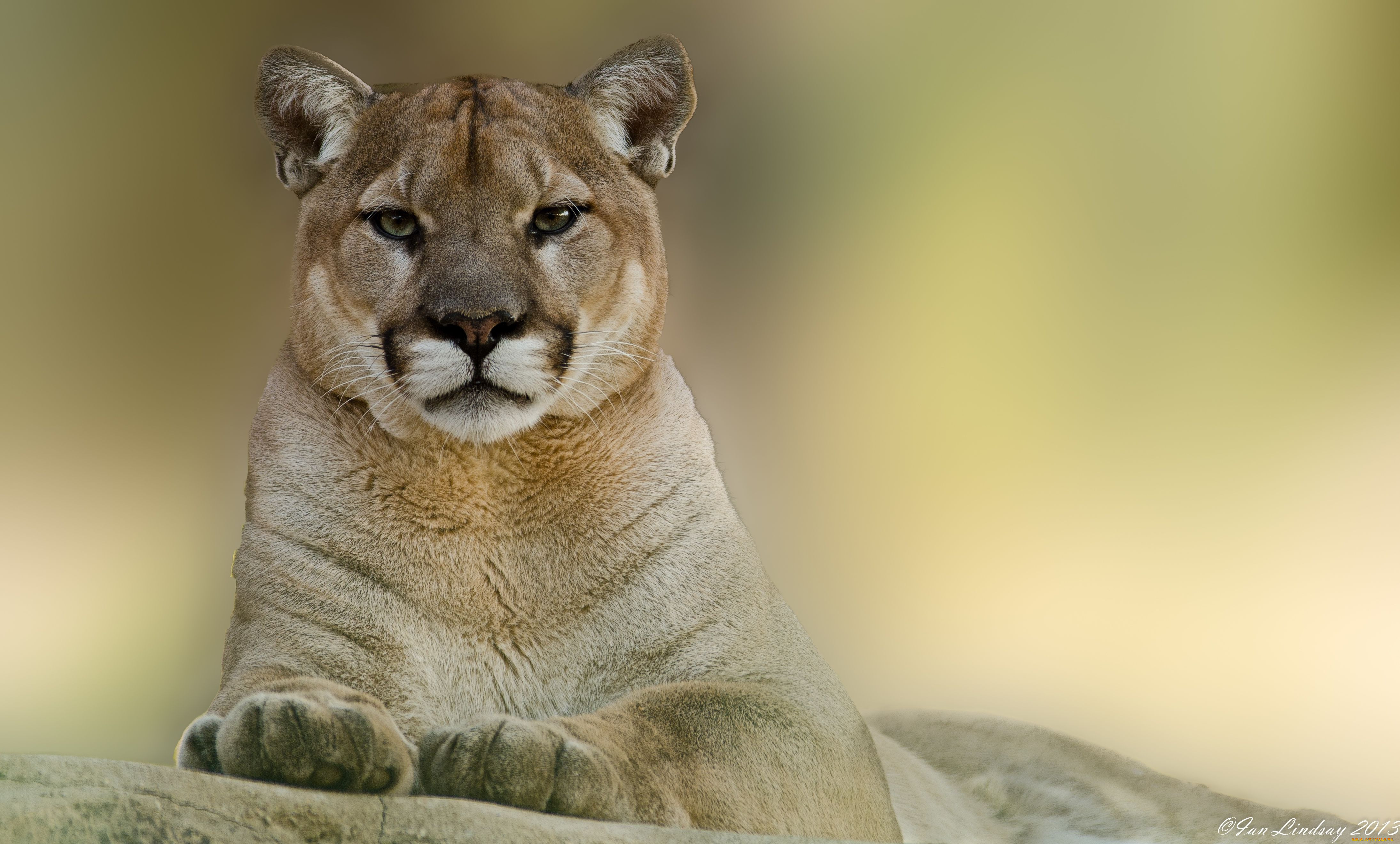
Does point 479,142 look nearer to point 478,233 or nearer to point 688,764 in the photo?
point 478,233

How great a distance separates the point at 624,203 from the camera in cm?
265

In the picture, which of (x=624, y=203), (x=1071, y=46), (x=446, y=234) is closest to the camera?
(x=446, y=234)

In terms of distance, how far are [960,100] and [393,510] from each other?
8.81ft

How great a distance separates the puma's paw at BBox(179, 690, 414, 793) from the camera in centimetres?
176

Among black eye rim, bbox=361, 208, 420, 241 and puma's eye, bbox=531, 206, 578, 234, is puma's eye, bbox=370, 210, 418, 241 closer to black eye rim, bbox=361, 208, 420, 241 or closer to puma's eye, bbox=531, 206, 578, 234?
black eye rim, bbox=361, 208, 420, 241

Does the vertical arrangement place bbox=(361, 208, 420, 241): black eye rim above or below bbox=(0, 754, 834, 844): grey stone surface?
above

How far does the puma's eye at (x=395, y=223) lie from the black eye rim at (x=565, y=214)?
0.24m

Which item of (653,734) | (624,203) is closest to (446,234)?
(624,203)

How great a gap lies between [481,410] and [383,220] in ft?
1.58

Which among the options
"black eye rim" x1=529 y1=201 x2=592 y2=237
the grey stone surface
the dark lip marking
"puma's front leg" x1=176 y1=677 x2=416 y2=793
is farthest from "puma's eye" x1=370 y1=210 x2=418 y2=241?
the grey stone surface

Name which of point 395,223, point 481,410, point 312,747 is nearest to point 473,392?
point 481,410

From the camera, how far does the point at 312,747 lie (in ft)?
5.78

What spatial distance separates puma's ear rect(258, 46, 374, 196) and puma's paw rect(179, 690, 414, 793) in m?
1.30

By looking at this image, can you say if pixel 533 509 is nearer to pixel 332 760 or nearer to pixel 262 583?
pixel 262 583
